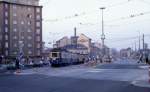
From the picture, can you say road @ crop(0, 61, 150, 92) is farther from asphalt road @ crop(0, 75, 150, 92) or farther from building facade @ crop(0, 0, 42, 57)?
building facade @ crop(0, 0, 42, 57)

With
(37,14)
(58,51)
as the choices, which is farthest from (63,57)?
(37,14)

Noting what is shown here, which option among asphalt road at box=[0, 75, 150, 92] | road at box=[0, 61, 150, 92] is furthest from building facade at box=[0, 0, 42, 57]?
asphalt road at box=[0, 75, 150, 92]

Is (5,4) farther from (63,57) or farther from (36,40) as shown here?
(63,57)

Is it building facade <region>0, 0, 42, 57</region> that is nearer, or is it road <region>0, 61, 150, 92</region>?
road <region>0, 61, 150, 92</region>

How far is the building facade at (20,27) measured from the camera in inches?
4825

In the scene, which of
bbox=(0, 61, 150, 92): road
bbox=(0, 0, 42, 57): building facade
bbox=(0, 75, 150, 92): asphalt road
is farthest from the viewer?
bbox=(0, 0, 42, 57): building facade

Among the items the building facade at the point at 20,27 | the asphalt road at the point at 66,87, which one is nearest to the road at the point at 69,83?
the asphalt road at the point at 66,87

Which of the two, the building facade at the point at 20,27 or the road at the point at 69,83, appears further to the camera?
the building facade at the point at 20,27

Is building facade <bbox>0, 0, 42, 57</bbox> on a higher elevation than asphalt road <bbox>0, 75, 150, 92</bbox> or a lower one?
higher

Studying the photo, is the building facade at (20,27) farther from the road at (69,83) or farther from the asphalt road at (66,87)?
the asphalt road at (66,87)

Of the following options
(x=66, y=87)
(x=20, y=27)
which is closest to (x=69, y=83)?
(x=66, y=87)

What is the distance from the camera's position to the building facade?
402 feet

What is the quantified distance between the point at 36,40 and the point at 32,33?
10.8ft

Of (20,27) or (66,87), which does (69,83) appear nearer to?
(66,87)
